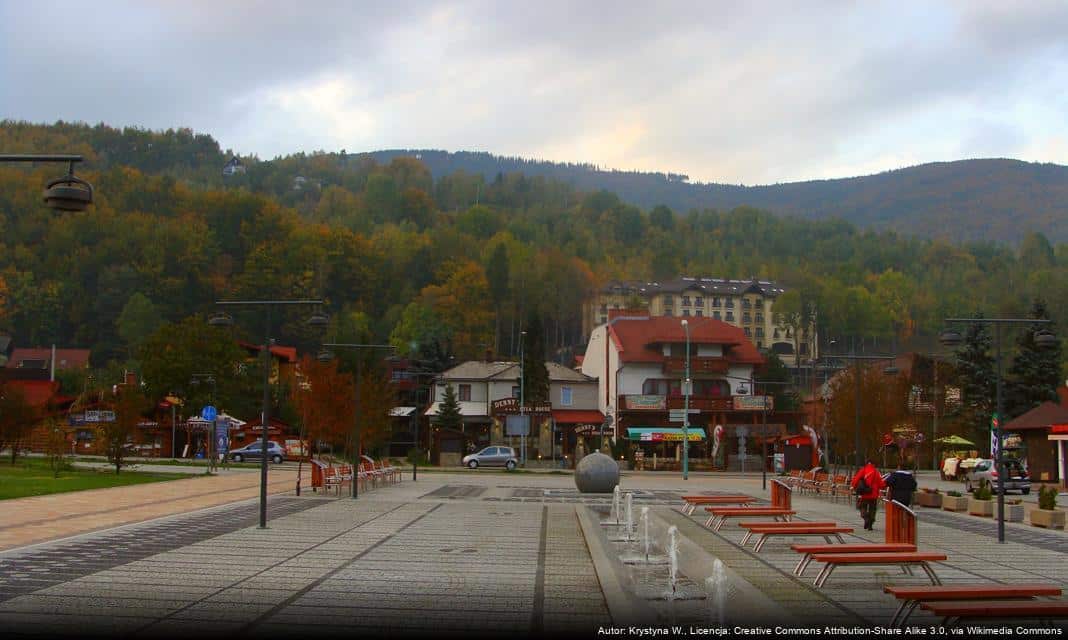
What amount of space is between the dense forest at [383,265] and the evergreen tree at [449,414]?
21.6m

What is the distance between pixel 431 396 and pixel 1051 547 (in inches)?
2843

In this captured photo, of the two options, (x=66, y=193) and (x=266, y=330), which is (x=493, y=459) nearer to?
(x=266, y=330)

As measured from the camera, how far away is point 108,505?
26.5 metres

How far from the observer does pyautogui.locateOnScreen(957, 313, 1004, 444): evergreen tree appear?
68.9m

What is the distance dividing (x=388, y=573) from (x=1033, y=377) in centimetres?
6010

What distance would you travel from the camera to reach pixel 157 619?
10992 mm

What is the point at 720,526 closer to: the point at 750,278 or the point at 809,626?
the point at 809,626

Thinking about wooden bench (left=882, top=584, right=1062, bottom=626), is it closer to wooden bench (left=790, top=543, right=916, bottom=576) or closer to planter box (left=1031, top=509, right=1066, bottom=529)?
wooden bench (left=790, top=543, right=916, bottom=576)

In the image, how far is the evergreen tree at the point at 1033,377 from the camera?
64.3m

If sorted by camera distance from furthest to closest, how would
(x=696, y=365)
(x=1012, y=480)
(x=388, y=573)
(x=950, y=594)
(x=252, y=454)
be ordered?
1. (x=696, y=365)
2. (x=252, y=454)
3. (x=1012, y=480)
4. (x=388, y=573)
5. (x=950, y=594)

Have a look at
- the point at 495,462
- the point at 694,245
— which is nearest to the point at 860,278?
Result: the point at 694,245

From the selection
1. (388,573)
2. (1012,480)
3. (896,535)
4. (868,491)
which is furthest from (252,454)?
(896,535)

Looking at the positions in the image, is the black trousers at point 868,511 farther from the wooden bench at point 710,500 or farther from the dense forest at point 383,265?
the dense forest at point 383,265

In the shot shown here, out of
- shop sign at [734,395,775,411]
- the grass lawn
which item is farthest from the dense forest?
the grass lawn
